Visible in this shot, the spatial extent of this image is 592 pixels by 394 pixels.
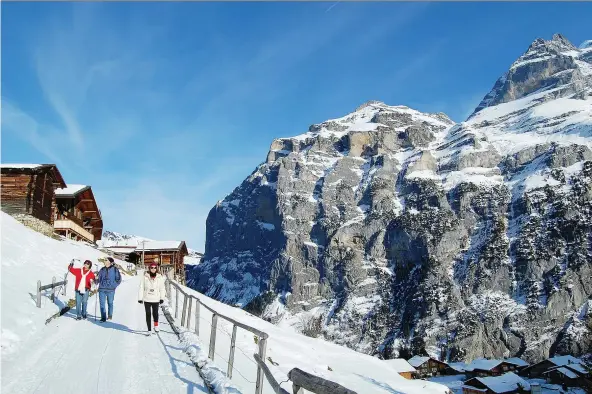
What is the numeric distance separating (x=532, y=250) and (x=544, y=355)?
4163 centimetres

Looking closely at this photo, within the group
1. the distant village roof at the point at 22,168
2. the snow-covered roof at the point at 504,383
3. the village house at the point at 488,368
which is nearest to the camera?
the distant village roof at the point at 22,168

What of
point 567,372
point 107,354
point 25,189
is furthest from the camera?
point 567,372

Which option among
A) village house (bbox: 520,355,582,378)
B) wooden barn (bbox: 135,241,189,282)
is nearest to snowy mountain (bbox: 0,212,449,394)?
wooden barn (bbox: 135,241,189,282)

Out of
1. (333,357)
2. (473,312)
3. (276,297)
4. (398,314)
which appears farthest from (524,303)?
(333,357)

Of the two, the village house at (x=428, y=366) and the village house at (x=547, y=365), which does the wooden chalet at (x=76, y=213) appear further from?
the village house at (x=547, y=365)

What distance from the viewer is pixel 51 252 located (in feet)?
88.4

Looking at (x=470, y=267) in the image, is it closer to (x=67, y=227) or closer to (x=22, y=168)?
(x=67, y=227)

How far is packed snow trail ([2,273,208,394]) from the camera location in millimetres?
8156

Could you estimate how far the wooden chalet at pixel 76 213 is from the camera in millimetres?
47156

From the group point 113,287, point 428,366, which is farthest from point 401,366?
point 113,287

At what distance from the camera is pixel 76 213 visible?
5338 cm

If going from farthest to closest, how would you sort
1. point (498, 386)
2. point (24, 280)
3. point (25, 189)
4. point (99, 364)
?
1. point (498, 386)
2. point (25, 189)
3. point (24, 280)
4. point (99, 364)

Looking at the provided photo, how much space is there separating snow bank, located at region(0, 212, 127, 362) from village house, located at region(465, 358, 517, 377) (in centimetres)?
7492

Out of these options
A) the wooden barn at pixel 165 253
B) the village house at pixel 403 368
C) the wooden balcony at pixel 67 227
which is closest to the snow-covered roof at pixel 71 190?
the wooden balcony at pixel 67 227
